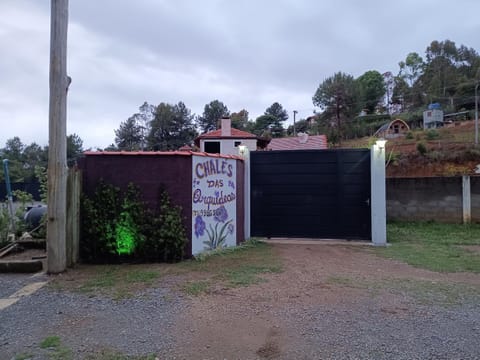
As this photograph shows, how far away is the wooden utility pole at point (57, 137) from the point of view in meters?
4.71

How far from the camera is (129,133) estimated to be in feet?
170

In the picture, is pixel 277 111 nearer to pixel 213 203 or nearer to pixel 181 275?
pixel 213 203

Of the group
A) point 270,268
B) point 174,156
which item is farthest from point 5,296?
point 270,268

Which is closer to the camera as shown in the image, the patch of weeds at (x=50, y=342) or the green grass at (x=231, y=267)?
the patch of weeds at (x=50, y=342)

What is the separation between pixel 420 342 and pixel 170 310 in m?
2.29

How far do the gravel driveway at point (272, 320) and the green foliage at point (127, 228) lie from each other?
97 cm

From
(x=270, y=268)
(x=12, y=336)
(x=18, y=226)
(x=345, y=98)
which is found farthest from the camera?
(x=345, y=98)

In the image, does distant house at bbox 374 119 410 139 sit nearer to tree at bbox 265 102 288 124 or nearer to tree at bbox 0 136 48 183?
tree at bbox 265 102 288 124

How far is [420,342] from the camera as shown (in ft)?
8.63

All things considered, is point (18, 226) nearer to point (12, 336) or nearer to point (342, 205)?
point (12, 336)

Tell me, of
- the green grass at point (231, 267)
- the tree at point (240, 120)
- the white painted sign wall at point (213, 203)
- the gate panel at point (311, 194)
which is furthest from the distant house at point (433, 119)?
the green grass at point (231, 267)

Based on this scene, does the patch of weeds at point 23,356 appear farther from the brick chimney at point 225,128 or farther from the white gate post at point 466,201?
the brick chimney at point 225,128

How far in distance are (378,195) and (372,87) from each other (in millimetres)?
44762

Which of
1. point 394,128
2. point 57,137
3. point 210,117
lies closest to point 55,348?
point 57,137
